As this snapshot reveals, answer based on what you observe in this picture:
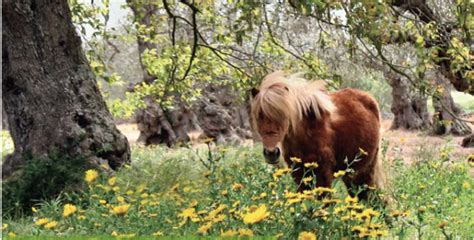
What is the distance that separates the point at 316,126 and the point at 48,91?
11.0ft

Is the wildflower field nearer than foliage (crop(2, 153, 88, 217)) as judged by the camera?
Yes

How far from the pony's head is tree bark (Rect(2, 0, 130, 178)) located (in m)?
2.74

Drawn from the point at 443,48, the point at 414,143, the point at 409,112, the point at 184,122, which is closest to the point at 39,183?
the point at 443,48

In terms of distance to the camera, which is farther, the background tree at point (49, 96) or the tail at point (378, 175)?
the background tree at point (49, 96)

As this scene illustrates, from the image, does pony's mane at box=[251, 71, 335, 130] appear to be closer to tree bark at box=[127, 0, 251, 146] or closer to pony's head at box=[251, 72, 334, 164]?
pony's head at box=[251, 72, 334, 164]

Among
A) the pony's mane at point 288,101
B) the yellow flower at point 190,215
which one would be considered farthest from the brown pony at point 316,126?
the yellow flower at point 190,215

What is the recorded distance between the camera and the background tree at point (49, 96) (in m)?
6.66

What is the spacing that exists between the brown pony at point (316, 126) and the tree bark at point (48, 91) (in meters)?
2.72

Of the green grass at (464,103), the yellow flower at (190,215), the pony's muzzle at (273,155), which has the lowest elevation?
the green grass at (464,103)

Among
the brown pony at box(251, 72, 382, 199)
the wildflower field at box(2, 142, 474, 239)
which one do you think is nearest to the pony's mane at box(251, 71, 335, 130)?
the brown pony at box(251, 72, 382, 199)

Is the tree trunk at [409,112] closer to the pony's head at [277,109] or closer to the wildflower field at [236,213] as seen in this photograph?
the wildflower field at [236,213]

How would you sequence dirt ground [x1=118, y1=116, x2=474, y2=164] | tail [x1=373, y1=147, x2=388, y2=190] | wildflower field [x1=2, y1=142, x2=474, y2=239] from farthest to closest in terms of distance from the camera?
dirt ground [x1=118, y1=116, x2=474, y2=164] → tail [x1=373, y1=147, x2=388, y2=190] → wildflower field [x1=2, y1=142, x2=474, y2=239]

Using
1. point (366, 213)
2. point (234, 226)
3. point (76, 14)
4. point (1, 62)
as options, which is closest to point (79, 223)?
point (234, 226)

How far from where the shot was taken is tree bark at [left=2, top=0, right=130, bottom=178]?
6.69 meters
